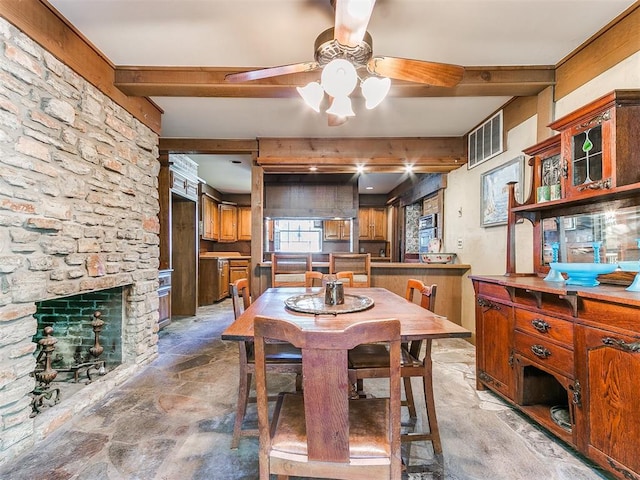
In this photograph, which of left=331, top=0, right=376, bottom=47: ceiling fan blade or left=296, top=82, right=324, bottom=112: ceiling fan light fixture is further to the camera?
left=296, top=82, right=324, bottom=112: ceiling fan light fixture

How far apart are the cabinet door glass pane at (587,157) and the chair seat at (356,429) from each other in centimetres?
179

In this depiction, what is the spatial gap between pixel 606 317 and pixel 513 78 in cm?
193

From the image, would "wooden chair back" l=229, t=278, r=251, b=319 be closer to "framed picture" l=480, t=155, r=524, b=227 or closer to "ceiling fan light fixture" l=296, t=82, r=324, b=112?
"ceiling fan light fixture" l=296, t=82, r=324, b=112

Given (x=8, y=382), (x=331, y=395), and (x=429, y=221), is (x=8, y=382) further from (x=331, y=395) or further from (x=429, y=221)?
(x=429, y=221)

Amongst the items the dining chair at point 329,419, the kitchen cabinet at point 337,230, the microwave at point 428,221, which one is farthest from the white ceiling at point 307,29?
the kitchen cabinet at point 337,230

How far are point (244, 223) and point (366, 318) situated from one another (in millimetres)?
6725

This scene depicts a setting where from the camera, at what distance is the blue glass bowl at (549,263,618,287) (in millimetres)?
1747

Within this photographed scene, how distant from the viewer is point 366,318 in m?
1.61

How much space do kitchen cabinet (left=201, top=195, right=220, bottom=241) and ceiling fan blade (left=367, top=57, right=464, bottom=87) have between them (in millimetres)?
5238

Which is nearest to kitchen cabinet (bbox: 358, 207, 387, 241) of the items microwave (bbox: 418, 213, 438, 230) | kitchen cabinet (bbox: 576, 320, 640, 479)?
microwave (bbox: 418, 213, 438, 230)

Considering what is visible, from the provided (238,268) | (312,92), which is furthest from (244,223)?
(312,92)

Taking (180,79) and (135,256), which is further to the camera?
(135,256)

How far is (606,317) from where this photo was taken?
1518mm

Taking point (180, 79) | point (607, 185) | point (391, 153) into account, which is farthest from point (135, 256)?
point (607, 185)
